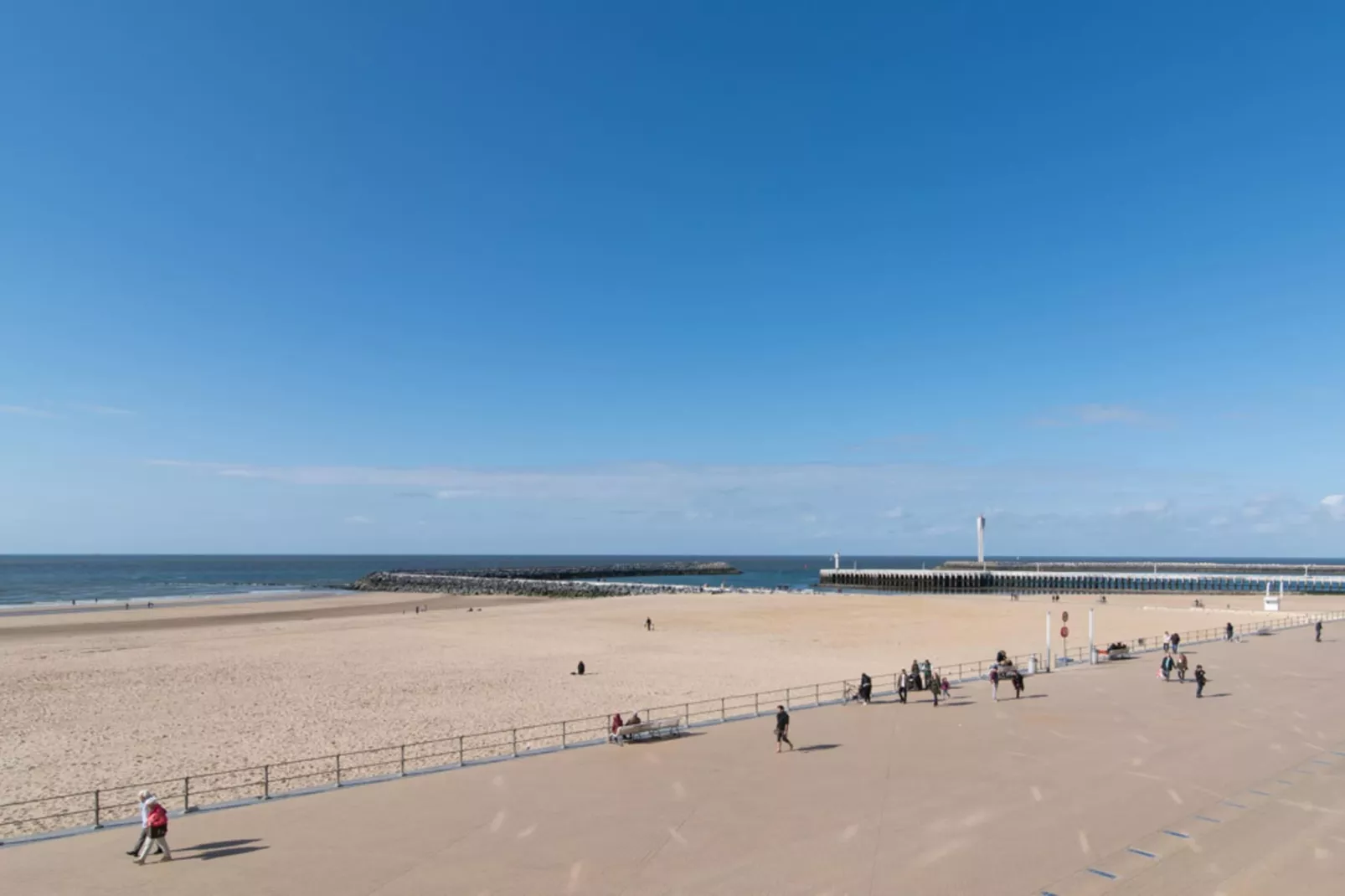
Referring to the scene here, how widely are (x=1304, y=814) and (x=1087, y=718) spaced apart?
7.35 metres

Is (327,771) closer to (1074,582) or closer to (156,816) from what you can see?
(156,816)


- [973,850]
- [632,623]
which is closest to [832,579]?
[632,623]

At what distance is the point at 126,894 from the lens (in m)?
10.2

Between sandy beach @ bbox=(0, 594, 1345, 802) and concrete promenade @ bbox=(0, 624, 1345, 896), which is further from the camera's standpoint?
sandy beach @ bbox=(0, 594, 1345, 802)

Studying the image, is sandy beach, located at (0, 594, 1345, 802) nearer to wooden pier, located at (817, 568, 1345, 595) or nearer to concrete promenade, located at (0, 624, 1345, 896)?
concrete promenade, located at (0, 624, 1345, 896)

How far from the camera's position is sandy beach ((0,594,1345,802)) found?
21797 mm

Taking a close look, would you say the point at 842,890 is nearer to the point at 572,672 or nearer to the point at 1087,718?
the point at 1087,718

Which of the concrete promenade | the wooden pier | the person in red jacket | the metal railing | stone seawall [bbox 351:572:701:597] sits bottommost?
the wooden pier

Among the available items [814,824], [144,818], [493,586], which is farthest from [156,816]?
[493,586]

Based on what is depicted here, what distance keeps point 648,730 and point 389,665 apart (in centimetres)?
2182

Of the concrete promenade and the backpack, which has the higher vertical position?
the backpack

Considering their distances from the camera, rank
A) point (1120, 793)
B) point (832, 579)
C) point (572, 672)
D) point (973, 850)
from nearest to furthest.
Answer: point (973, 850) < point (1120, 793) < point (572, 672) < point (832, 579)

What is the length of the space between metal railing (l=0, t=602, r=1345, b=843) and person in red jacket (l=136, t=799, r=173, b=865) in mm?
1318

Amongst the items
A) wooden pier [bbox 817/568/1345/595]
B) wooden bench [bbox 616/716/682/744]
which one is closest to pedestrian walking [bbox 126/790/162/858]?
wooden bench [bbox 616/716/682/744]
